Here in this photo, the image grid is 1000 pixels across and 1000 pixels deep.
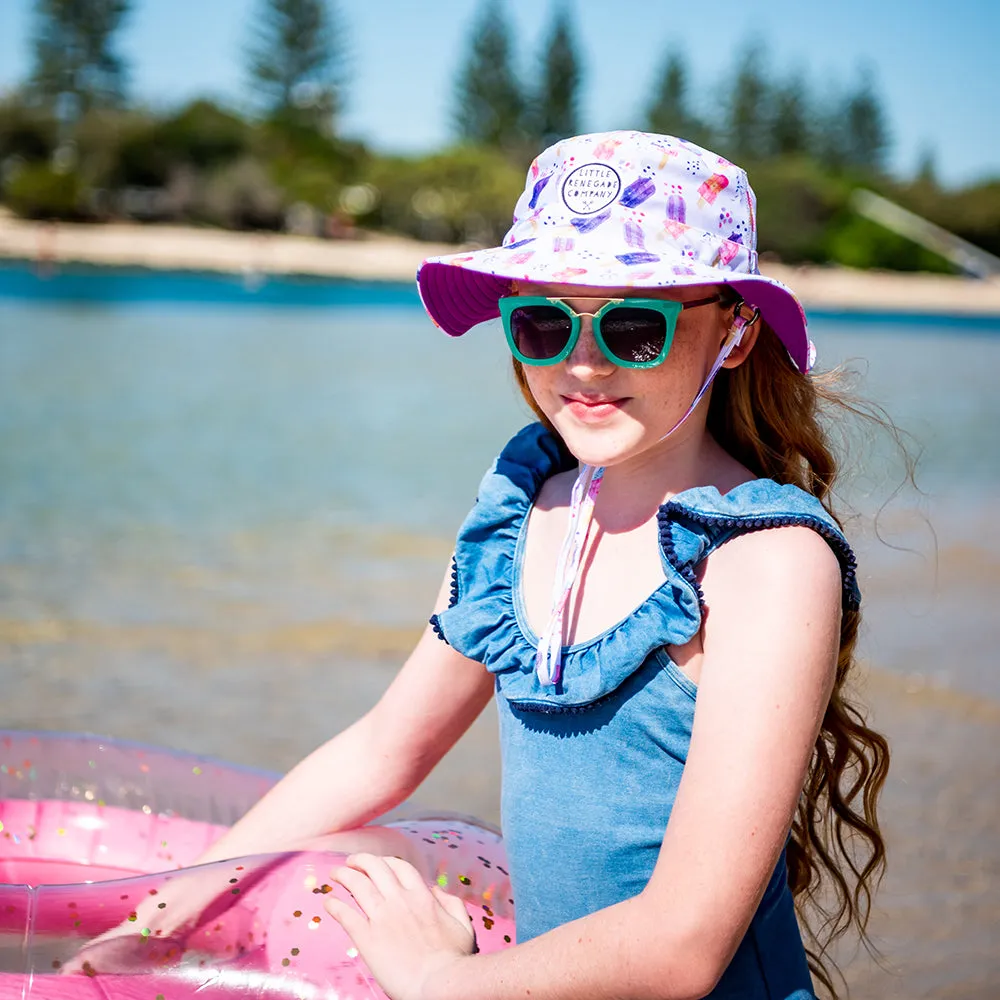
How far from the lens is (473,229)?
56.3 m

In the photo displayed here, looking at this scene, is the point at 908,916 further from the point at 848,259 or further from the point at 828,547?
the point at 848,259

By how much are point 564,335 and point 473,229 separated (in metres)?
56.0

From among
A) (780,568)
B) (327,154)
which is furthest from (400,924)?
(327,154)

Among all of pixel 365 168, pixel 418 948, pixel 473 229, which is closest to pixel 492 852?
pixel 418 948

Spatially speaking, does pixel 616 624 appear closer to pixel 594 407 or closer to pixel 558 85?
pixel 594 407

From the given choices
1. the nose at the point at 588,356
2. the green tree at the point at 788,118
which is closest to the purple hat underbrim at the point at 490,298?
the nose at the point at 588,356

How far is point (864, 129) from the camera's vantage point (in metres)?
71.7

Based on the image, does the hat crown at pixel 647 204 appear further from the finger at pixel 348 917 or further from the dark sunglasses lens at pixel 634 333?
the finger at pixel 348 917

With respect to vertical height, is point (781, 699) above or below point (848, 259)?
below

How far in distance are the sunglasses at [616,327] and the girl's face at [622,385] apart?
12 mm

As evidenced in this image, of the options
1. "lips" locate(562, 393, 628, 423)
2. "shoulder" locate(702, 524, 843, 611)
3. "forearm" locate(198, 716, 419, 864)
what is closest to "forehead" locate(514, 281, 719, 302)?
"lips" locate(562, 393, 628, 423)

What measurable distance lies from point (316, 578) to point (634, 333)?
4624mm

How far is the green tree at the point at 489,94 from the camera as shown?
204 ft

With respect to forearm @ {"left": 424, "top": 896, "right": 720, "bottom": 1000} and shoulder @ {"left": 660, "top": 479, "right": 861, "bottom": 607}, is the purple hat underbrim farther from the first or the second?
forearm @ {"left": 424, "top": 896, "right": 720, "bottom": 1000}
